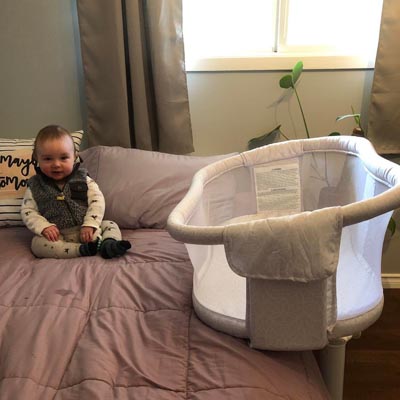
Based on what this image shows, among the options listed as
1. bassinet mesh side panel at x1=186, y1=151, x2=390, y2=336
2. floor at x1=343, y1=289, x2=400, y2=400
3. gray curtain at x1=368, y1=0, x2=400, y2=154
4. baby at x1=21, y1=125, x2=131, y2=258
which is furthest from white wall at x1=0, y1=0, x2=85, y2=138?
floor at x1=343, y1=289, x2=400, y2=400

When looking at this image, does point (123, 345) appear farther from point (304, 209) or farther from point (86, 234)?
point (304, 209)

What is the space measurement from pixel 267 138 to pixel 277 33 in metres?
0.48

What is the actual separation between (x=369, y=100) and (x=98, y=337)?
1.59 m

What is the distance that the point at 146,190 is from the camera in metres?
1.81

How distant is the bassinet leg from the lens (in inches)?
46.0

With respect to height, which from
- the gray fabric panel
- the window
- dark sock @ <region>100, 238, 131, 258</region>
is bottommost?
dark sock @ <region>100, 238, 131, 258</region>

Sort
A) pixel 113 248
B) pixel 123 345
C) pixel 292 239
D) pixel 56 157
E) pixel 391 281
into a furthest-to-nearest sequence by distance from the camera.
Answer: pixel 391 281, pixel 56 157, pixel 113 248, pixel 123 345, pixel 292 239

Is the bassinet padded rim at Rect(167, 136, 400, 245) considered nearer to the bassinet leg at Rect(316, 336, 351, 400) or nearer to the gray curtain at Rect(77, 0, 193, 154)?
the bassinet leg at Rect(316, 336, 351, 400)

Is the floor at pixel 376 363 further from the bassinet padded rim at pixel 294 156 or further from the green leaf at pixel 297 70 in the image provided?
the green leaf at pixel 297 70

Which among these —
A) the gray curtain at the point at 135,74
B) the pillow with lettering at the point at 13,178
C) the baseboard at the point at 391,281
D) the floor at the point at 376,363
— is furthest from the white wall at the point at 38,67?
the baseboard at the point at 391,281

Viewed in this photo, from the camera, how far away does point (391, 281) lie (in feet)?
7.55

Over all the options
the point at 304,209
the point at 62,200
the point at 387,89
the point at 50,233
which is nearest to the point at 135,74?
the point at 62,200

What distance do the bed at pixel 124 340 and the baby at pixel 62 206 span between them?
7cm

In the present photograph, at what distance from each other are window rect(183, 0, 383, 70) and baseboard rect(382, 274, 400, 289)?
1047 millimetres
